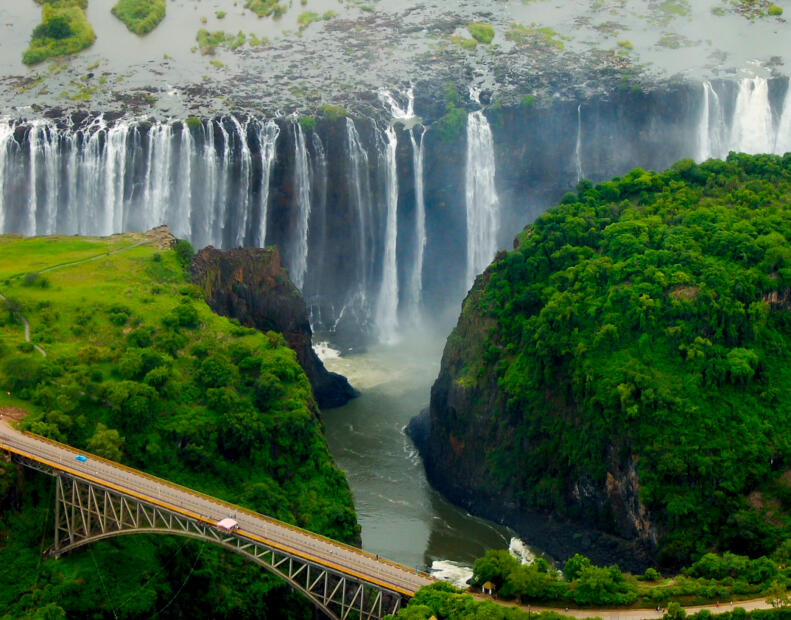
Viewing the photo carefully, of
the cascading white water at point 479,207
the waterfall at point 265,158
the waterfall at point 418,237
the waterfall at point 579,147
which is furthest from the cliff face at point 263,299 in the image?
the waterfall at point 579,147

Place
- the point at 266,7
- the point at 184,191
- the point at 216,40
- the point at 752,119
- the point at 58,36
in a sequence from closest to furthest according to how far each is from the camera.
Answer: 1. the point at 184,191
2. the point at 752,119
3. the point at 58,36
4. the point at 216,40
5. the point at 266,7

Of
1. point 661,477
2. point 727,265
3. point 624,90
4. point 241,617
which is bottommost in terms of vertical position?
Result: point 241,617

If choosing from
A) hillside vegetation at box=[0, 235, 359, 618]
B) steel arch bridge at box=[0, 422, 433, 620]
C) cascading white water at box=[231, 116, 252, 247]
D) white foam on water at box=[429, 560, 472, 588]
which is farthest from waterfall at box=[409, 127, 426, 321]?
steel arch bridge at box=[0, 422, 433, 620]

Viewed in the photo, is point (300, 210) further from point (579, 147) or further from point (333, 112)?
point (579, 147)

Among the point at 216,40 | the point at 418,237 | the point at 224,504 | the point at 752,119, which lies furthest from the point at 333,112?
the point at 224,504

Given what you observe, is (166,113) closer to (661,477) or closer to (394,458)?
(394,458)

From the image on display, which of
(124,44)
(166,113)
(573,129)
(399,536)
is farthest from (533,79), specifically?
(399,536)

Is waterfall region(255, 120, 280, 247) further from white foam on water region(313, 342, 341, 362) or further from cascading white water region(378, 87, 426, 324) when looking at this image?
cascading white water region(378, 87, 426, 324)
